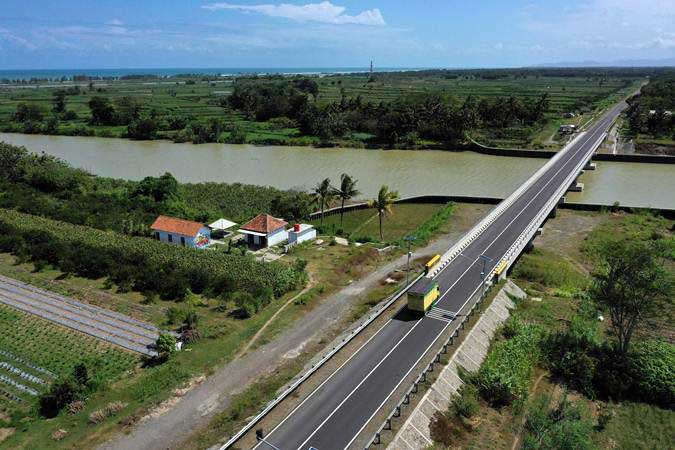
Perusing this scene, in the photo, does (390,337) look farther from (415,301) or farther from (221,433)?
(221,433)

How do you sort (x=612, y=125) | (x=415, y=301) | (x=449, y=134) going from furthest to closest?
(x=612, y=125) → (x=449, y=134) → (x=415, y=301)

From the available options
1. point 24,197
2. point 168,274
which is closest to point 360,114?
point 24,197

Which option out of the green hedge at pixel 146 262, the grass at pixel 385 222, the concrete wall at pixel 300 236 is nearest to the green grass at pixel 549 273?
the grass at pixel 385 222

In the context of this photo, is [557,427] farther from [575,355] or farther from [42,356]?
[42,356]

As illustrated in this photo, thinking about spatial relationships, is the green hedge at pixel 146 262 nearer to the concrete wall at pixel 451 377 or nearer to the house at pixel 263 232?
the house at pixel 263 232

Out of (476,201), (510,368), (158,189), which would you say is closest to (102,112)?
(158,189)

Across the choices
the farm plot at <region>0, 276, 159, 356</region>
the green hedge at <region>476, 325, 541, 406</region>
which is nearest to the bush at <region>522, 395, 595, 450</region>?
the green hedge at <region>476, 325, 541, 406</region>
